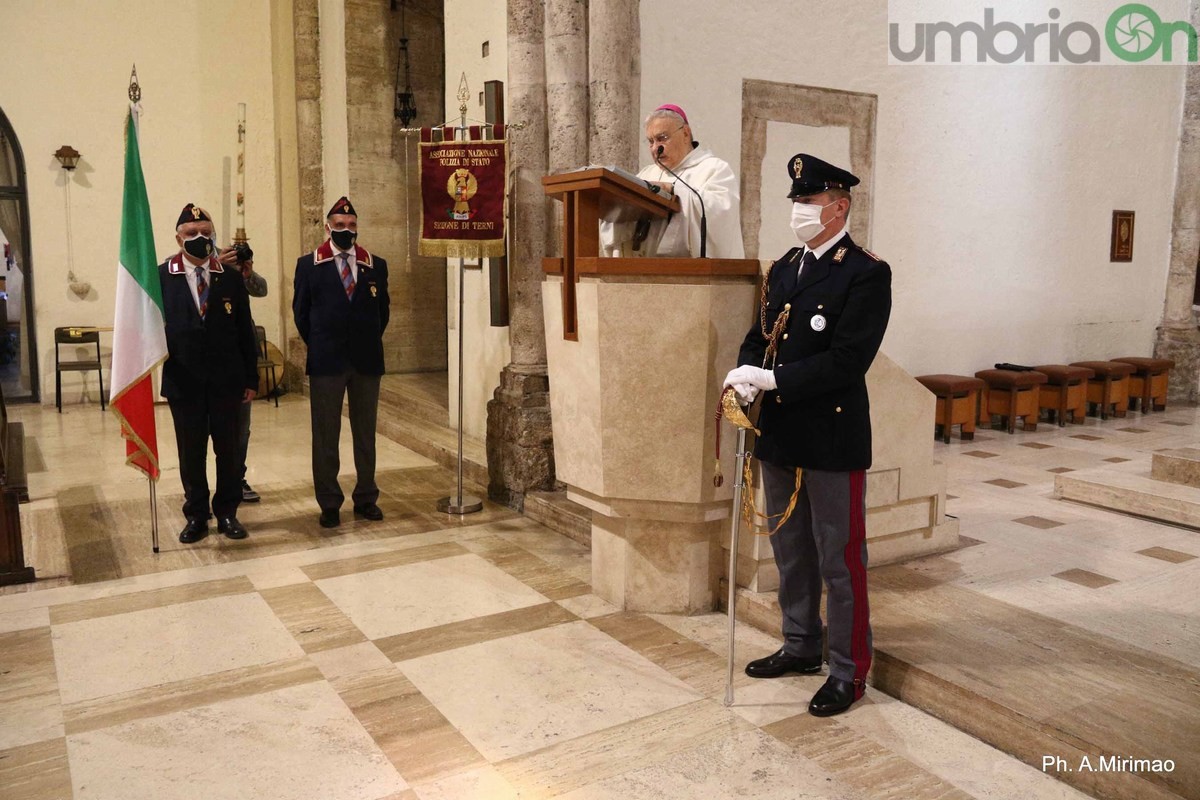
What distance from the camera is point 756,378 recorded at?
9.11 ft

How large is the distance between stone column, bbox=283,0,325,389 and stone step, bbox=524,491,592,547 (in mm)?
5351

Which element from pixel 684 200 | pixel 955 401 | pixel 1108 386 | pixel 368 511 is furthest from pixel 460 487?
pixel 1108 386

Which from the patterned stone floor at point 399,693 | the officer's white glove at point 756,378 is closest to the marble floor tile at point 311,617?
the patterned stone floor at point 399,693

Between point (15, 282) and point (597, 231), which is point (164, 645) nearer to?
point (597, 231)

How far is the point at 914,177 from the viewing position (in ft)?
24.1

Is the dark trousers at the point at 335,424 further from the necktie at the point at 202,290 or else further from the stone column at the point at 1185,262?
the stone column at the point at 1185,262

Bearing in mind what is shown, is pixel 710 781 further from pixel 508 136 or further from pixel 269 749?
pixel 508 136

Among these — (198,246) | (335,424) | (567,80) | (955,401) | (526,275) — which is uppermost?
(567,80)

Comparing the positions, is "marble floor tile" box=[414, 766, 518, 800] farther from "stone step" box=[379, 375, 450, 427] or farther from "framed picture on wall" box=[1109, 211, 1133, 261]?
"framed picture on wall" box=[1109, 211, 1133, 261]

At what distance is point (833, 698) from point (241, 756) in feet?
5.61

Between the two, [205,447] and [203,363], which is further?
[205,447]

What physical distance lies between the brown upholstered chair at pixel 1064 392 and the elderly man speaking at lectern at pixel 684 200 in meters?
5.12

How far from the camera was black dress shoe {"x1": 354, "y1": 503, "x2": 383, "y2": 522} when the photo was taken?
5230 millimetres

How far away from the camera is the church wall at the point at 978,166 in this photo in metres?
6.03
